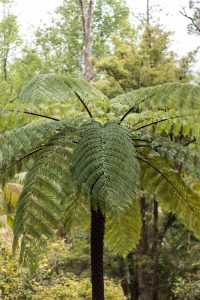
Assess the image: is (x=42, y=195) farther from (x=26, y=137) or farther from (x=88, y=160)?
(x=88, y=160)

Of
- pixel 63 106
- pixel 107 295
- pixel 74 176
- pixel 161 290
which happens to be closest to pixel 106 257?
pixel 161 290

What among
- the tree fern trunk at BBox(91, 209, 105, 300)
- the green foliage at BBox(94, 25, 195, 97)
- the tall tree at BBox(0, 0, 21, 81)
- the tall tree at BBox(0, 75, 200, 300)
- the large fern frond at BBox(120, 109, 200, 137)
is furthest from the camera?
the tall tree at BBox(0, 0, 21, 81)

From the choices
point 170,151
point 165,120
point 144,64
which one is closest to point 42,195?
point 170,151

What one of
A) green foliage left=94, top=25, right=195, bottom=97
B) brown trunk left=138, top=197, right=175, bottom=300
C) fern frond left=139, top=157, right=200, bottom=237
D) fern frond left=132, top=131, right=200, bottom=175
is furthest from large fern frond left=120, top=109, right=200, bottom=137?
brown trunk left=138, top=197, right=175, bottom=300

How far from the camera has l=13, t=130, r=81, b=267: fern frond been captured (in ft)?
A: 13.1

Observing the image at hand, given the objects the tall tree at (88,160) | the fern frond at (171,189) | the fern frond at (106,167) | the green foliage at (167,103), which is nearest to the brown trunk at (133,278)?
the fern frond at (171,189)

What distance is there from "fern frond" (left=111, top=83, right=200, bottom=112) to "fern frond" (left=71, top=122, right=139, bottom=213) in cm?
39

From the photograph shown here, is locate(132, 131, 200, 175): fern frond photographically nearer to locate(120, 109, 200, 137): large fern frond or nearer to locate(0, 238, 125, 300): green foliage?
locate(120, 109, 200, 137): large fern frond

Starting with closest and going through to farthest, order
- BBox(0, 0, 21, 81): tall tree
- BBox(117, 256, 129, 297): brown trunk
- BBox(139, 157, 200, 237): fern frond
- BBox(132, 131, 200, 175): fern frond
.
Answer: BBox(132, 131, 200, 175): fern frond
BBox(139, 157, 200, 237): fern frond
BBox(117, 256, 129, 297): brown trunk
BBox(0, 0, 21, 81): tall tree

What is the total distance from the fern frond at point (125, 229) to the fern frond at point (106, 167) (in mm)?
1288

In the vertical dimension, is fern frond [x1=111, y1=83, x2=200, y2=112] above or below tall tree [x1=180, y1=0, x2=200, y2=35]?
below

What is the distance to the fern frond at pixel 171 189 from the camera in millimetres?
4625

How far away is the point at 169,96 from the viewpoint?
407cm

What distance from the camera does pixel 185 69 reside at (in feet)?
39.3
